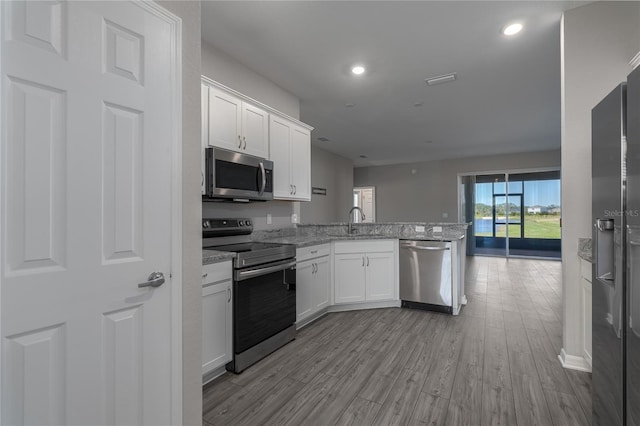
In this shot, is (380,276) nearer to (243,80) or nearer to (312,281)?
(312,281)

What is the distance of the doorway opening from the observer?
760 cm

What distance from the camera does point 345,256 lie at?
11.9 ft

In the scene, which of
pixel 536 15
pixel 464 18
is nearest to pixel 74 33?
pixel 464 18

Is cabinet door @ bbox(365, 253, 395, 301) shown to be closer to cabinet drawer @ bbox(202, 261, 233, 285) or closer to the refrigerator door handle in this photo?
cabinet drawer @ bbox(202, 261, 233, 285)

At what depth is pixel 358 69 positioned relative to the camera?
10.6 feet

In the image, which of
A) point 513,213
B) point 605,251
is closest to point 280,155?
point 605,251

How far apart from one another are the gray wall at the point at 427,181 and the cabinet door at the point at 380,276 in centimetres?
512

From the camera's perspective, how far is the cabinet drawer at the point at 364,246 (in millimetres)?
3627

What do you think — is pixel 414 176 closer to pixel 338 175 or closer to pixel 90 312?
pixel 338 175

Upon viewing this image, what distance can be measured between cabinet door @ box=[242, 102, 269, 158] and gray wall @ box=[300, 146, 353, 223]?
10.4 ft

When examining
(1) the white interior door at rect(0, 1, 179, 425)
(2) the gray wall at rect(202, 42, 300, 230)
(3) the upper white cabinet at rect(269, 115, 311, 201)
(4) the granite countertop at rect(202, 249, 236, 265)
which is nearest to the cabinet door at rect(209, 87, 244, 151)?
(2) the gray wall at rect(202, 42, 300, 230)

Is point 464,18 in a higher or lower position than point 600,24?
higher

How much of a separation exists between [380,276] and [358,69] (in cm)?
241

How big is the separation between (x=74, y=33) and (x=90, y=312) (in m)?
1.02
